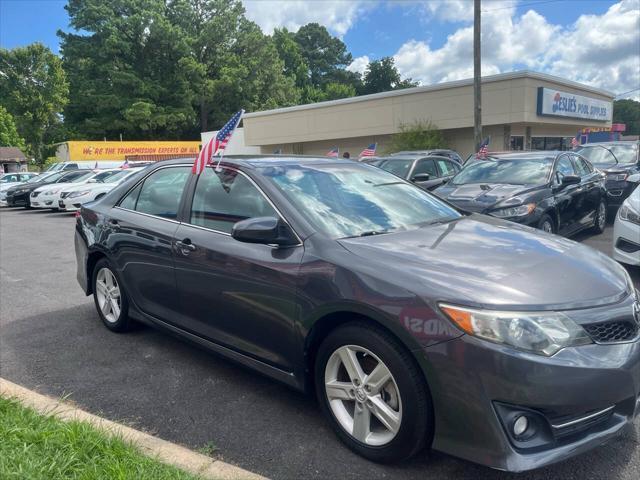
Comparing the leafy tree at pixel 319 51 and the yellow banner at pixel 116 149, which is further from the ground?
the leafy tree at pixel 319 51

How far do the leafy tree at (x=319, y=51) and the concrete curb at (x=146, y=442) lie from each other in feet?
273

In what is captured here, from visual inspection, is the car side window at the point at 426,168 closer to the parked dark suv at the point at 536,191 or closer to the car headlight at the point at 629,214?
the parked dark suv at the point at 536,191

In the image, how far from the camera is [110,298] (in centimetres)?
462

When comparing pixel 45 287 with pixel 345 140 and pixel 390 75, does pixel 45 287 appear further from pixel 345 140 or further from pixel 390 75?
pixel 390 75

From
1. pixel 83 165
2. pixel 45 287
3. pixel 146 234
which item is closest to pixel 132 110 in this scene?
pixel 83 165

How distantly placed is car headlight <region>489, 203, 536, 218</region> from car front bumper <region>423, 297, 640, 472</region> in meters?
4.62

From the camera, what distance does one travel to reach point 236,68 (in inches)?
1992

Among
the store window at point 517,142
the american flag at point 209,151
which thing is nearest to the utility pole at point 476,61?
the store window at point 517,142

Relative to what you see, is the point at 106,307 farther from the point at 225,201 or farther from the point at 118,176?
the point at 118,176

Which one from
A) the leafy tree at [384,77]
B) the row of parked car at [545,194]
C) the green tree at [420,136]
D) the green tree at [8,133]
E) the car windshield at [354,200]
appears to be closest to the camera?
the car windshield at [354,200]

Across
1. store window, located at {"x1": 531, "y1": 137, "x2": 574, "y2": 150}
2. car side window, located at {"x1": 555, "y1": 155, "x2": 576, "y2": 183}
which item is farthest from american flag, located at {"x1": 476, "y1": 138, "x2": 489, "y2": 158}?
store window, located at {"x1": 531, "y1": 137, "x2": 574, "y2": 150}

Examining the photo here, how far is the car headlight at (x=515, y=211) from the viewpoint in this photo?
22.5 feet

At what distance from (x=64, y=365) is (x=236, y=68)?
164 ft

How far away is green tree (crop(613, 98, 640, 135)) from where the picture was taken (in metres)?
96.6
